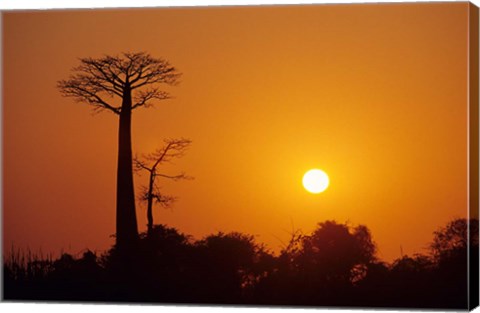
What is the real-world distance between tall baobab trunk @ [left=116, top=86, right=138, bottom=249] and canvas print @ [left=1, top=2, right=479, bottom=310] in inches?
0.4

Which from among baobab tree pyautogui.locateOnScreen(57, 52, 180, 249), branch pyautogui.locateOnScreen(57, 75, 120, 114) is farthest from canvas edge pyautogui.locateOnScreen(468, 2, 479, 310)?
branch pyautogui.locateOnScreen(57, 75, 120, 114)

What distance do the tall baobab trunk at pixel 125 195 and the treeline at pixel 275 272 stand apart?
108mm

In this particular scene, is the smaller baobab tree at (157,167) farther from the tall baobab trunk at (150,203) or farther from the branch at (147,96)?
the branch at (147,96)

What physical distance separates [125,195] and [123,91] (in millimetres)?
848

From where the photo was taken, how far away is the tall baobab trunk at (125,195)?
11180 millimetres

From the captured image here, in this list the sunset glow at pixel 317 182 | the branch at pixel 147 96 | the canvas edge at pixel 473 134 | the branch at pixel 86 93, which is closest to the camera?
the canvas edge at pixel 473 134

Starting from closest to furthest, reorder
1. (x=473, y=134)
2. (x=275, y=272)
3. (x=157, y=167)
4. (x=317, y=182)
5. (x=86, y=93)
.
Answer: (x=473, y=134) → (x=317, y=182) → (x=275, y=272) → (x=157, y=167) → (x=86, y=93)

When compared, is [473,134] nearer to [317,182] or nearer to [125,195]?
[317,182]

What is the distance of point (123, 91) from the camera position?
11281 mm

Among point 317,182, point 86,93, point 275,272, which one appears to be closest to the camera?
point 317,182

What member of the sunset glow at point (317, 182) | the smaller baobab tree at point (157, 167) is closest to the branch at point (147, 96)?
the smaller baobab tree at point (157, 167)

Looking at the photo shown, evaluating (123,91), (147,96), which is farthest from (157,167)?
(123,91)

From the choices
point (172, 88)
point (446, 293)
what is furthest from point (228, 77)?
point (446, 293)

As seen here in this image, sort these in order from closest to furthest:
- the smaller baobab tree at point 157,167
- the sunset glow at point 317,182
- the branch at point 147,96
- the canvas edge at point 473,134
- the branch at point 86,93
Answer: the canvas edge at point 473,134 → the sunset glow at point 317,182 → the smaller baobab tree at point 157,167 → the branch at point 147,96 → the branch at point 86,93
